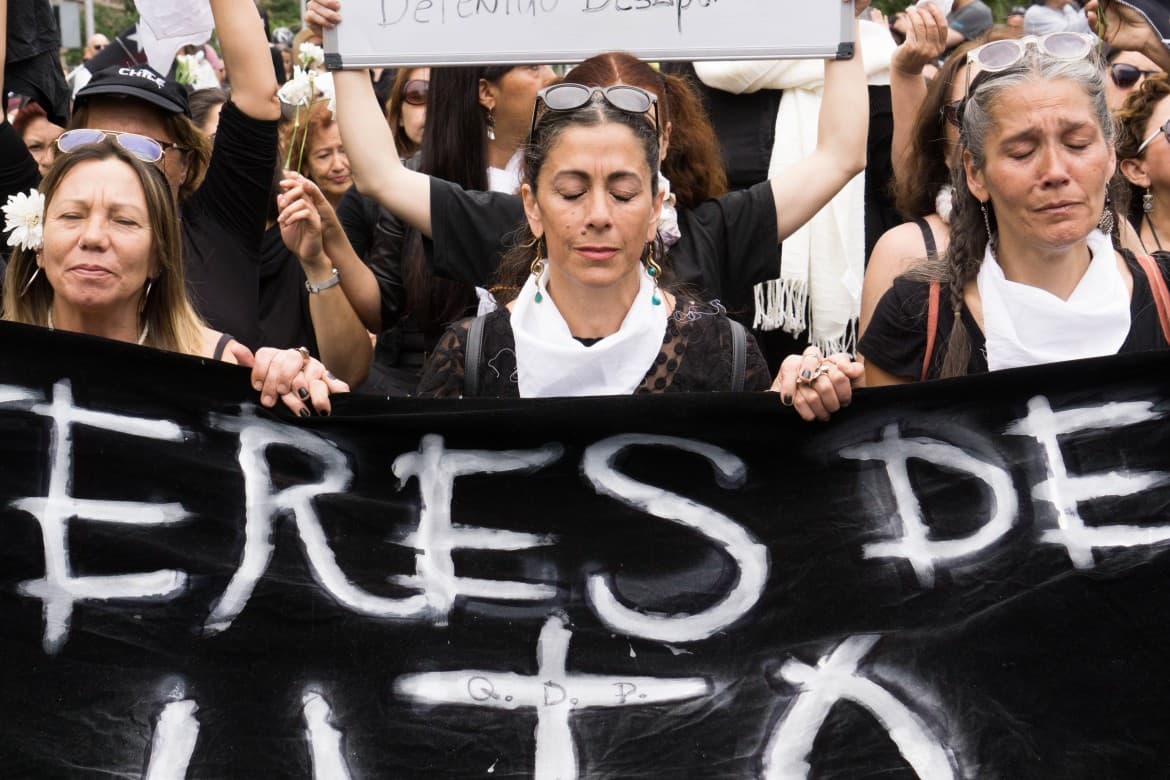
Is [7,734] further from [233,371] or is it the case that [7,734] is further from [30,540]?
[233,371]

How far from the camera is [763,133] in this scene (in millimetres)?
5172

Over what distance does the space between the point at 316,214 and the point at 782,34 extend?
1057mm

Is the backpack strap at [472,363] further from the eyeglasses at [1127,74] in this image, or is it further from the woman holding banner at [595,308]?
the eyeglasses at [1127,74]

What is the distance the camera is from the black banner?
2.69m

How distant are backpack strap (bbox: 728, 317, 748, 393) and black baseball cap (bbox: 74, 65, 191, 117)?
1677 mm

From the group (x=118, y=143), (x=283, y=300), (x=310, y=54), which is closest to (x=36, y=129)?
(x=310, y=54)

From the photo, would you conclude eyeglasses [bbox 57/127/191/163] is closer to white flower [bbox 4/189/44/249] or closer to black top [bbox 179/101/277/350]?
white flower [bbox 4/189/44/249]

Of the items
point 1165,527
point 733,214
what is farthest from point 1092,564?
point 733,214

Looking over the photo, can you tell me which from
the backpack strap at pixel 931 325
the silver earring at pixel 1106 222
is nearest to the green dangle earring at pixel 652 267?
the backpack strap at pixel 931 325

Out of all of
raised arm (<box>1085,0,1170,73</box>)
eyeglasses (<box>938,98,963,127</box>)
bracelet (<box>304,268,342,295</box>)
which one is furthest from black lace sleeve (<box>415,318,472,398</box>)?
raised arm (<box>1085,0,1170,73</box>)

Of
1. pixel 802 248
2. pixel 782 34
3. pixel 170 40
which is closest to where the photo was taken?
pixel 782 34

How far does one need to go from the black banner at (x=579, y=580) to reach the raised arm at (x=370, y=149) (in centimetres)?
75

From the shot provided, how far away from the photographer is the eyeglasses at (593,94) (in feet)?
9.91

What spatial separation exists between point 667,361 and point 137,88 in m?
1.70
